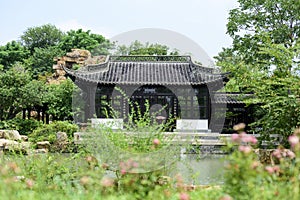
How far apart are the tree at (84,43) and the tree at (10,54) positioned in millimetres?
3142

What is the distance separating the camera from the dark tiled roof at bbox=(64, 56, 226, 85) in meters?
18.0

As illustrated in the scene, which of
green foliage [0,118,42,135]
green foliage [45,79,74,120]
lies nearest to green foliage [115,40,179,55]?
green foliage [45,79,74,120]

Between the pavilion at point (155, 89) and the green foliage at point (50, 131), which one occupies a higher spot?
the pavilion at point (155, 89)

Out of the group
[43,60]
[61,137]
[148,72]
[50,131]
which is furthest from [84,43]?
[61,137]

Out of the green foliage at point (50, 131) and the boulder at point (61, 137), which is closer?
the boulder at point (61, 137)

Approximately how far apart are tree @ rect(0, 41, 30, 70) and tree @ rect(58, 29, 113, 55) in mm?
3142

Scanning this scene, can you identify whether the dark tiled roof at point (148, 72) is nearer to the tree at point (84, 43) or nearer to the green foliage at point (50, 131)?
the green foliage at point (50, 131)

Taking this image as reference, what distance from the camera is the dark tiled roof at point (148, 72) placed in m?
18.0

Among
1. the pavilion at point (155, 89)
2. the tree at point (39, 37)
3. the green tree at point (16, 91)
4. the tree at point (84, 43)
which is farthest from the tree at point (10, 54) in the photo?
the pavilion at point (155, 89)

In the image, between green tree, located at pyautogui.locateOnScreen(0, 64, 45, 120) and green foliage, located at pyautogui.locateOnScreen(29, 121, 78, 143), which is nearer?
green foliage, located at pyautogui.locateOnScreen(29, 121, 78, 143)

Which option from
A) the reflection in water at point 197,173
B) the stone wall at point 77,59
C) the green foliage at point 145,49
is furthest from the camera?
the green foliage at point 145,49

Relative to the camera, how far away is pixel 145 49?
3097cm

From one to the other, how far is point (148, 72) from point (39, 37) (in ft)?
69.1

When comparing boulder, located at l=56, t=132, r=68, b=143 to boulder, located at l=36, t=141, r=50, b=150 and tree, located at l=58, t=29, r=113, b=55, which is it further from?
tree, located at l=58, t=29, r=113, b=55
